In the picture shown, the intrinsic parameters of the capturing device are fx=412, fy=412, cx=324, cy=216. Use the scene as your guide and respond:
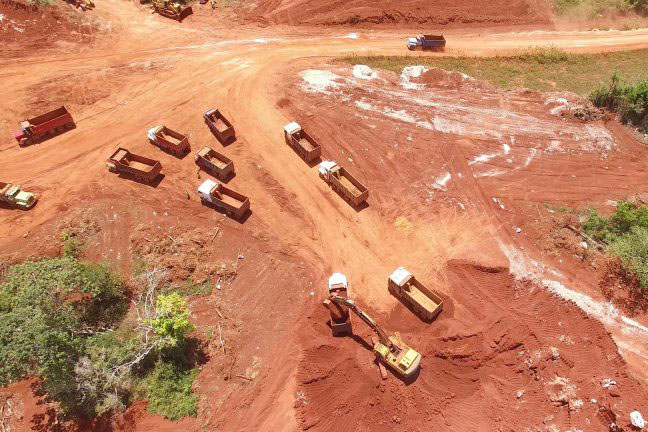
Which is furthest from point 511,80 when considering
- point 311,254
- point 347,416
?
point 347,416

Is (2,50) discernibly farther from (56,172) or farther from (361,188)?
(361,188)

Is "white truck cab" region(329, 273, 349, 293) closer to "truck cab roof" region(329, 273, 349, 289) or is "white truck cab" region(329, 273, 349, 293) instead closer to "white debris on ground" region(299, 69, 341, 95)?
"truck cab roof" region(329, 273, 349, 289)

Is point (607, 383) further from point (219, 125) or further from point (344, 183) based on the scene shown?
point (219, 125)

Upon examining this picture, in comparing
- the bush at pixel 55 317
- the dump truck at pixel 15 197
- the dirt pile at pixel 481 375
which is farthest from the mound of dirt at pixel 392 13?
the dirt pile at pixel 481 375

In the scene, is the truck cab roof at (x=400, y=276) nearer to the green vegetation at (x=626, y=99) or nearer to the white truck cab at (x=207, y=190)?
the white truck cab at (x=207, y=190)

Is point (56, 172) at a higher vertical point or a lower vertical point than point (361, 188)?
higher

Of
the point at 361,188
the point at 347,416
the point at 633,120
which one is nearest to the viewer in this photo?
the point at 347,416
